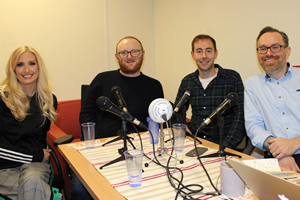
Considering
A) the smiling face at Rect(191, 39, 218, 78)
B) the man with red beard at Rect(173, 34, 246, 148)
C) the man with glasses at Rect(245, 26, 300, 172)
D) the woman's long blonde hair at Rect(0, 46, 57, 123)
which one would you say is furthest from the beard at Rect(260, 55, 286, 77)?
the woman's long blonde hair at Rect(0, 46, 57, 123)

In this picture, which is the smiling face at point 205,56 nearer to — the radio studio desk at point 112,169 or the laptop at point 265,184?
the radio studio desk at point 112,169

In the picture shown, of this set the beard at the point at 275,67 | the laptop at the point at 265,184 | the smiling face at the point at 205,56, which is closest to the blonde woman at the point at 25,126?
the laptop at the point at 265,184

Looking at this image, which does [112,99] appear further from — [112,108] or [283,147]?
[283,147]

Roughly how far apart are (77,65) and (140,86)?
A: 1.40 m

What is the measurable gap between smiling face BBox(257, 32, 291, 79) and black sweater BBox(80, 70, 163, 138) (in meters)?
1.04

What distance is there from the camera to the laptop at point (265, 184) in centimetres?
77

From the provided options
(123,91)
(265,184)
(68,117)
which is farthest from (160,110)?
(68,117)

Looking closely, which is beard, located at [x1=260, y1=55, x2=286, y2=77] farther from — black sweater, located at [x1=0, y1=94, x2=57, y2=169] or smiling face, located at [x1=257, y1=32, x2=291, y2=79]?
black sweater, located at [x1=0, y1=94, x2=57, y2=169]

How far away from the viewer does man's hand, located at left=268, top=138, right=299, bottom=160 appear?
157 centimetres

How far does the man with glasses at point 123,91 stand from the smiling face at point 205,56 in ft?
1.72

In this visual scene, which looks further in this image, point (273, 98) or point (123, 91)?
point (123, 91)

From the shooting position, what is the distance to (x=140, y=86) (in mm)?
2426

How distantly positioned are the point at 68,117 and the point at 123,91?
1173 mm

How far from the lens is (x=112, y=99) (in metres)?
2.28
